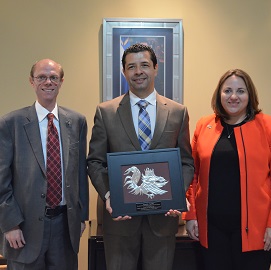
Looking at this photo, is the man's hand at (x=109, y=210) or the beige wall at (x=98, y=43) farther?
the beige wall at (x=98, y=43)

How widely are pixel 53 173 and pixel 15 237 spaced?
0.30 meters

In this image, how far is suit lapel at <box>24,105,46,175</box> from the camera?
157cm

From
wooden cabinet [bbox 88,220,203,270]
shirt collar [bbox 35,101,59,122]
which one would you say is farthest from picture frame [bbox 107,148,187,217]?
wooden cabinet [bbox 88,220,203,270]

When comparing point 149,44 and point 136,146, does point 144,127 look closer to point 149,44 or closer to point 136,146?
point 136,146

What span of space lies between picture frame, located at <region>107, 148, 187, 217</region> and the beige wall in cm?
92

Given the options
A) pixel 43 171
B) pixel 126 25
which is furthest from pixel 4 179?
pixel 126 25

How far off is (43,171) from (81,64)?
3.32 feet

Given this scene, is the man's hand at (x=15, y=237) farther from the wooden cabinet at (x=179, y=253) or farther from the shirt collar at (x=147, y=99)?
the shirt collar at (x=147, y=99)

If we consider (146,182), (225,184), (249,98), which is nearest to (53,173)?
(146,182)

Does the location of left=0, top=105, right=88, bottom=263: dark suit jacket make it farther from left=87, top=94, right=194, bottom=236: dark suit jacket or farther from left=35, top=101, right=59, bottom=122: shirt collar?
left=87, top=94, right=194, bottom=236: dark suit jacket

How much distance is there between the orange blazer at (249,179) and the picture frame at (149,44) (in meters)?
0.68

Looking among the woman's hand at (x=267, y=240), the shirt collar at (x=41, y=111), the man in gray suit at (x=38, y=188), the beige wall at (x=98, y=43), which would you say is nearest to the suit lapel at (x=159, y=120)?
the man in gray suit at (x=38, y=188)

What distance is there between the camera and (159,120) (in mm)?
1664

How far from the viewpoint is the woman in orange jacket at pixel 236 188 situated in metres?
1.65
